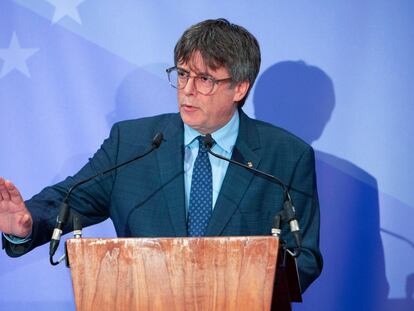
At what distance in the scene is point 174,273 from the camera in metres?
1.93

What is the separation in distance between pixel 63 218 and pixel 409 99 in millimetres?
1740

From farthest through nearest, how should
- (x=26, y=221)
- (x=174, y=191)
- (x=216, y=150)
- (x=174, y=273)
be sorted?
(x=216, y=150)
(x=174, y=191)
(x=26, y=221)
(x=174, y=273)

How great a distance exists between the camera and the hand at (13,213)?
7.34 feet

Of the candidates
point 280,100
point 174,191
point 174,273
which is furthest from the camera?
point 280,100

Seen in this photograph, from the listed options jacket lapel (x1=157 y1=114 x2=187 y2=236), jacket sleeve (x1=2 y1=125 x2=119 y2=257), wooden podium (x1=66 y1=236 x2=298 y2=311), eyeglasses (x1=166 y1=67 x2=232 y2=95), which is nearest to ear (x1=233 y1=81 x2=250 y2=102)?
eyeglasses (x1=166 y1=67 x2=232 y2=95)

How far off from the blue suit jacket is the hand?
9 cm

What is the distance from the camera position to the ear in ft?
9.16

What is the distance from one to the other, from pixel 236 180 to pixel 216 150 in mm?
148

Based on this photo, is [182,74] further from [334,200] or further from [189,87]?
[334,200]

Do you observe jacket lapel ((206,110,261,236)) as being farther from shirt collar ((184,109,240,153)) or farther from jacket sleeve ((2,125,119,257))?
jacket sleeve ((2,125,119,257))

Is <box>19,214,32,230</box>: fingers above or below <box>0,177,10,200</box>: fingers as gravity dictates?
below

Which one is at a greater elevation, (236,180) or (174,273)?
(236,180)

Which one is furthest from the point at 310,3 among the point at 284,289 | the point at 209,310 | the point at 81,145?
the point at 209,310

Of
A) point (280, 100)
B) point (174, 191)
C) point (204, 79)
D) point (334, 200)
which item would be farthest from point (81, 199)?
point (334, 200)
